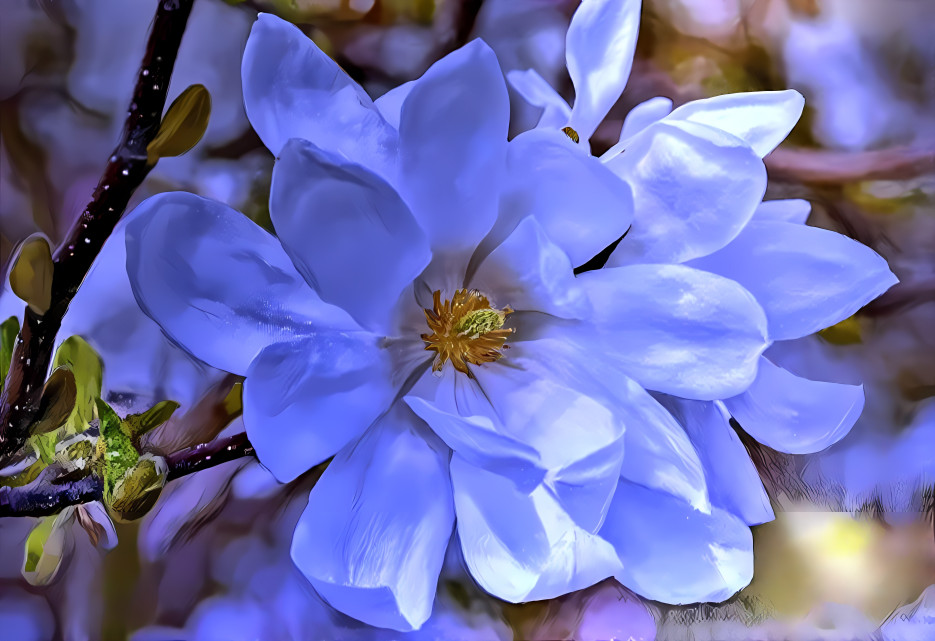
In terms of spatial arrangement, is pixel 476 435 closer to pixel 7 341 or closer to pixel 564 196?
pixel 564 196

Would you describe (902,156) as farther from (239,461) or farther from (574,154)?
(239,461)

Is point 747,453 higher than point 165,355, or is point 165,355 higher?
point 165,355

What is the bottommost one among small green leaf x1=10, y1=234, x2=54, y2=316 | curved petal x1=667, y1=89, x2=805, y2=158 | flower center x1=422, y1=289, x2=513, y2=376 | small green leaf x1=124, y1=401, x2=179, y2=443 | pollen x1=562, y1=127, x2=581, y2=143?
small green leaf x1=124, y1=401, x2=179, y2=443

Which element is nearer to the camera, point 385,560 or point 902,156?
point 385,560

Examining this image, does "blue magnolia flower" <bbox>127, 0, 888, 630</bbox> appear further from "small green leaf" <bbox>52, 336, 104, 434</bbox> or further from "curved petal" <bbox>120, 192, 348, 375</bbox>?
"small green leaf" <bbox>52, 336, 104, 434</bbox>

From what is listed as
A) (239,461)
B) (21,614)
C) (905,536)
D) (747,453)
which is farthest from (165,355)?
(905,536)

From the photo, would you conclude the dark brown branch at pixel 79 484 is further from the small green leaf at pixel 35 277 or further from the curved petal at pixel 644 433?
the curved petal at pixel 644 433

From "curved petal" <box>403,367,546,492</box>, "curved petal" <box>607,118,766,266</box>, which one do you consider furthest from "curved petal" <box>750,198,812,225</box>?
"curved petal" <box>403,367,546,492</box>
